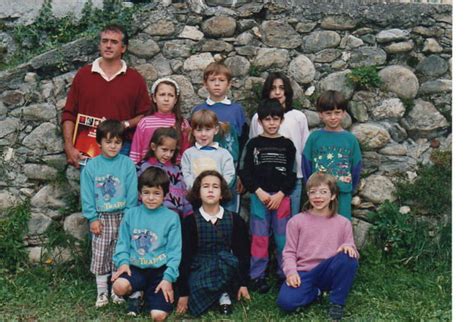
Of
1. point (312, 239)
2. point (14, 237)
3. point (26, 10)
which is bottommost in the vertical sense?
point (14, 237)

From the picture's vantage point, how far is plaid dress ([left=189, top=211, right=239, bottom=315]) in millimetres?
4254

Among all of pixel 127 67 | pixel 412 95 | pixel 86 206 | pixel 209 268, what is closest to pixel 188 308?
pixel 209 268

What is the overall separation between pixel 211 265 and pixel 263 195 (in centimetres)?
66

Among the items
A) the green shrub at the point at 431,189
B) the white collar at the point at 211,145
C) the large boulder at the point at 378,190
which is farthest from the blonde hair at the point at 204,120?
the green shrub at the point at 431,189

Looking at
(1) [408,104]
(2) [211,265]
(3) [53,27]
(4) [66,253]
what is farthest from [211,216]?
(3) [53,27]

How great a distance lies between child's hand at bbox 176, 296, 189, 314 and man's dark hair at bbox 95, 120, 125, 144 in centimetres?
121

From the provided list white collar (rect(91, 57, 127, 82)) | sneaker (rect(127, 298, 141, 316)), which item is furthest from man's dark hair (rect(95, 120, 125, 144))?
sneaker (rect(127, 298, 141, 316))

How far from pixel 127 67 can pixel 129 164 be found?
88 centimetres

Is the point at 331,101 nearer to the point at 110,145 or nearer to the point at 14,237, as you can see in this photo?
the point at 110,145

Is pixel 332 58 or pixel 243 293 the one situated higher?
pixel 332 58

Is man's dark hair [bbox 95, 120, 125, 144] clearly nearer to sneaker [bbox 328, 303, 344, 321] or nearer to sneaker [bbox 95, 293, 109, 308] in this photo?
sneaker [bbox 95, 293, 109, 308]

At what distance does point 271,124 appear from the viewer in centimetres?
464

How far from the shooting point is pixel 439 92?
5.29m

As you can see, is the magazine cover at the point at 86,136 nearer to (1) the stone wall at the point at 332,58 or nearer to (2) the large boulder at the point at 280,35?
(1) the stone wall at the point at 332,58
